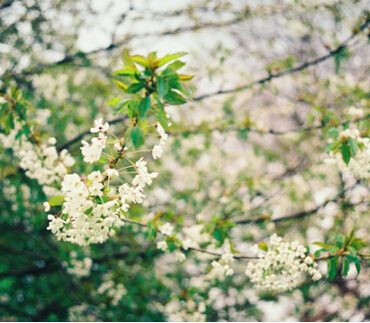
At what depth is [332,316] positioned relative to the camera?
508cm

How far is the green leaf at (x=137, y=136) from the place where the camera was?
4.82 ft

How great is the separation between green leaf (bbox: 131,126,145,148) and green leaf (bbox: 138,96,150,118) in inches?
3.6

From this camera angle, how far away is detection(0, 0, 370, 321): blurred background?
3848 millimetres

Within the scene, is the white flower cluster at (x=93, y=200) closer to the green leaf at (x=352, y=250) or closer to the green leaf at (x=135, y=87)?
the green leaf at (x=135, y=87)

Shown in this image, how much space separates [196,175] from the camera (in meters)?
5.89

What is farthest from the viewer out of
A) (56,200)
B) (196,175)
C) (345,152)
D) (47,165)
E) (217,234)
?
(196,175)

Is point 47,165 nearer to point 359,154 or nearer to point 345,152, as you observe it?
point 345,152

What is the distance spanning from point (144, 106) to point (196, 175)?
4491 millimetres

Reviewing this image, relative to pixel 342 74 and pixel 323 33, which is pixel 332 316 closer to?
pixel 342 74

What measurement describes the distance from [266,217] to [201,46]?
9.53 ft

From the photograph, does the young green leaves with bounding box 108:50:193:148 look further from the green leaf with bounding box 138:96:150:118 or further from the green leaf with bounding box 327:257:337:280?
the green leaf with bounding box 327:257:337:280

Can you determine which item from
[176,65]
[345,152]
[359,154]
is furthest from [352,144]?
[176,65]

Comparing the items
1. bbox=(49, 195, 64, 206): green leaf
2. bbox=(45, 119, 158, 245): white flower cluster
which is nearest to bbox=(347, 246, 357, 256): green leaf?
bbox=(45, 119, 158, 245): white flower cluster

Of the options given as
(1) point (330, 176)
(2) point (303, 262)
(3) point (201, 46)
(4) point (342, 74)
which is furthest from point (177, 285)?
(4) point (342, 74)
